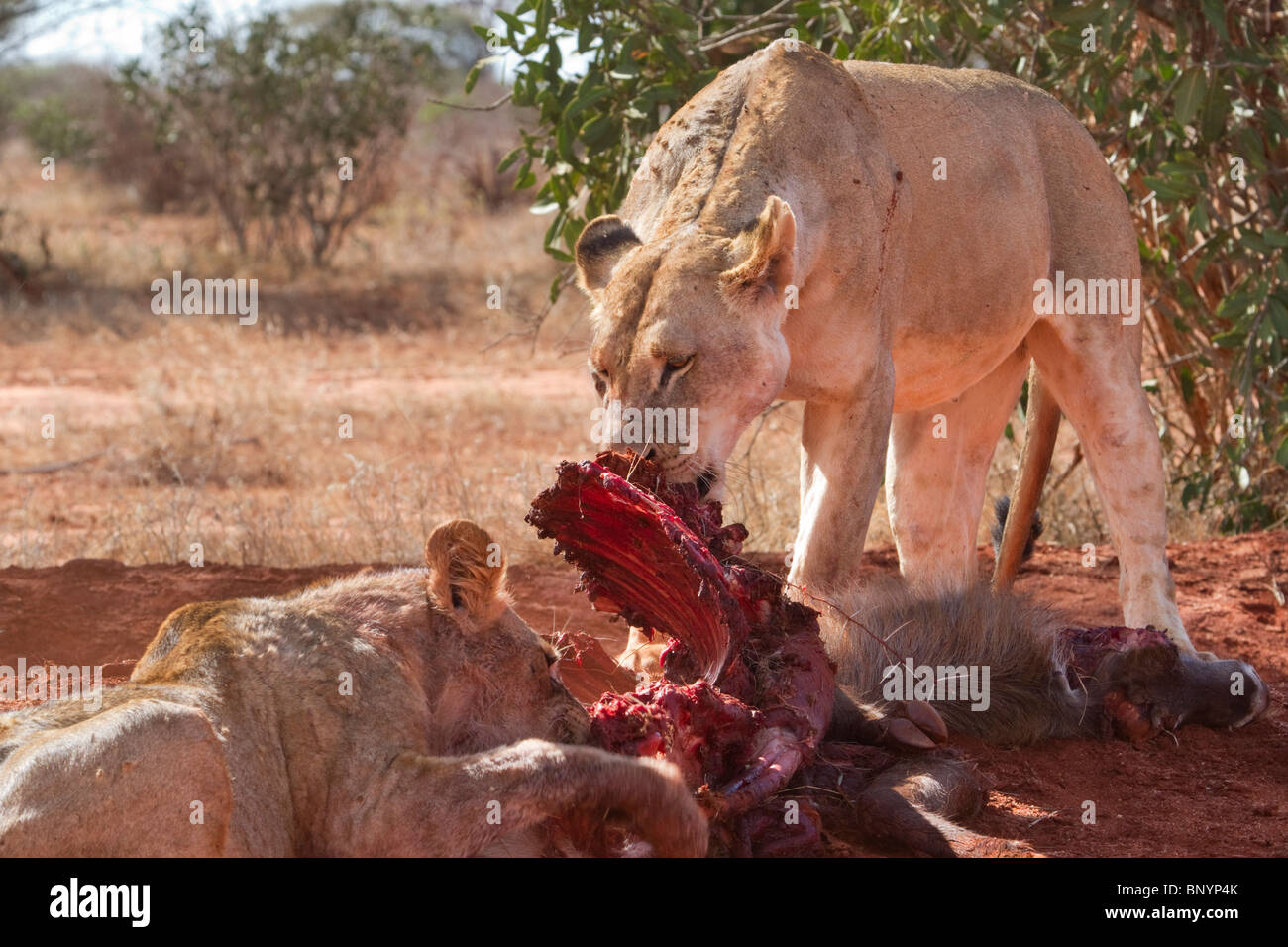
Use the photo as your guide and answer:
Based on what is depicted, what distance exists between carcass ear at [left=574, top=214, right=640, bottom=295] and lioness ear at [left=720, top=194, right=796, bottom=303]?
1.61 feet

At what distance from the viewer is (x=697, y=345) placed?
4.14 metres

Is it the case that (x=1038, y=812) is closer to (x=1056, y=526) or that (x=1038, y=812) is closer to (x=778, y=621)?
(x=778, y=621)

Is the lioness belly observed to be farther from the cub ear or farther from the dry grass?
the cub ear

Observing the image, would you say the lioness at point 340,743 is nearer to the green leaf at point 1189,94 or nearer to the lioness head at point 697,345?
the lioness head at point 697,345

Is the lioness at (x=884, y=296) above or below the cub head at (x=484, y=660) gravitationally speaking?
above

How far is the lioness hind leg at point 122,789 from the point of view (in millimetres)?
2703

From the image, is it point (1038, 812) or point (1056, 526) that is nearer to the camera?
point (1038, 812)

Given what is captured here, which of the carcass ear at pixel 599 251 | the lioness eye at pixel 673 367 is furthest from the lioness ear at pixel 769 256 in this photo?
the carcass ear at pixel 599 251

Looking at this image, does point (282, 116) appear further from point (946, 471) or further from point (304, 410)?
point (946, 471)

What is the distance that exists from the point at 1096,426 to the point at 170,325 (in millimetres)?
10006

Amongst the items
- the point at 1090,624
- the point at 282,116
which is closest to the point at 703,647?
the point at 1090,624

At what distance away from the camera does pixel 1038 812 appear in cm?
388

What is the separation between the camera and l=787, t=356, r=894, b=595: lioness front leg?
15.9 ft

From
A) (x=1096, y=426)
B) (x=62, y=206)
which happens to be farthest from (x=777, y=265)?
(x=62, y=206)
